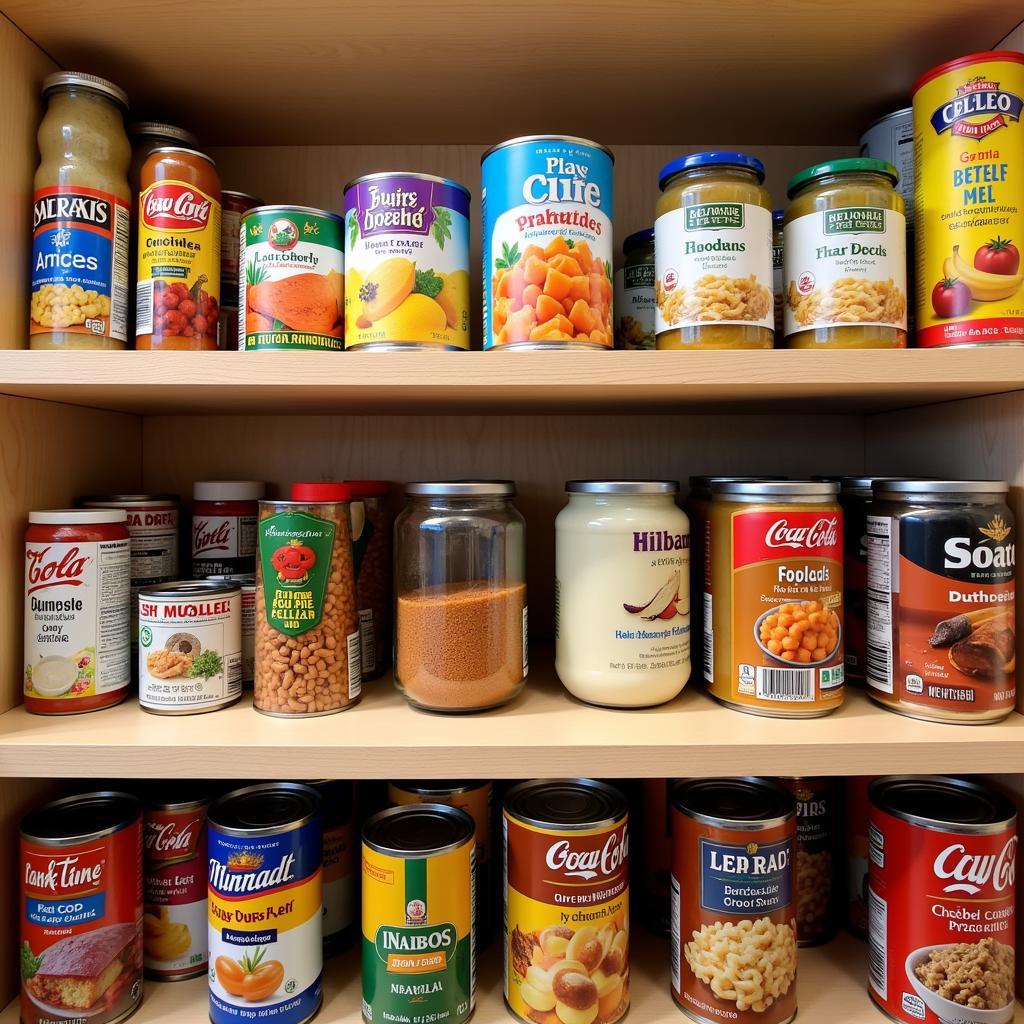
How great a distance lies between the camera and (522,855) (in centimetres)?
69

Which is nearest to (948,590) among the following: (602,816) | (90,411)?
(602,816)

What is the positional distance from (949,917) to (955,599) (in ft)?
1.03

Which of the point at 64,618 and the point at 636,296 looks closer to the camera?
the point at 64,618

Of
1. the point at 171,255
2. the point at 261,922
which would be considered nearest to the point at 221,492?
the point at 171,255

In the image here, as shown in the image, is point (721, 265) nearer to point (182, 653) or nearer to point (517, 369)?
point (517, 369)

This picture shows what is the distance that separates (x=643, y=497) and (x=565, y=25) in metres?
0.52

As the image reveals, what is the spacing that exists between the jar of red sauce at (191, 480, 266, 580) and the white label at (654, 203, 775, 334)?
0.60m

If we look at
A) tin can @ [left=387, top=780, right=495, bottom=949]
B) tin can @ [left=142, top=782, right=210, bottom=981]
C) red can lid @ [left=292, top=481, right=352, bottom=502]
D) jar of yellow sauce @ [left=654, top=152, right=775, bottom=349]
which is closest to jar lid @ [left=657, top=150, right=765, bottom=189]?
jar of yellow sauce @ [left=654, top=152, right=775, bottom=349]

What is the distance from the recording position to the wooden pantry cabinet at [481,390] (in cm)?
66

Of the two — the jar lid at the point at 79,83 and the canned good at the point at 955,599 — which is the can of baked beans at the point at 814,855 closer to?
the canned good at the point at 955,599

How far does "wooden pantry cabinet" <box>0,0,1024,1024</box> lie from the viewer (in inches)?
25.9

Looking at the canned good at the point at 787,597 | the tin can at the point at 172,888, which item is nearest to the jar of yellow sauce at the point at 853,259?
the canned good at the point at 787,597

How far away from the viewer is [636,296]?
2.81 feet

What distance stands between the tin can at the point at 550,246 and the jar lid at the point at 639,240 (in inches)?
6.4
